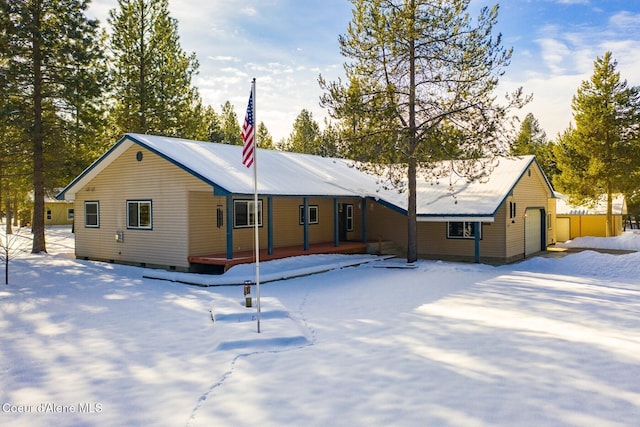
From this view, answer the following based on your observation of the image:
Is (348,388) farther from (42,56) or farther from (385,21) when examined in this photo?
(42,56)

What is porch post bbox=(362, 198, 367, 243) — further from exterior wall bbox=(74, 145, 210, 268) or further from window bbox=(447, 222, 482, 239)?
exterior wall bbox=(74, 145, 210, 268)

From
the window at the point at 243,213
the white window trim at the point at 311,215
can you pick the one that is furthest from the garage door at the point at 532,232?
the window at the point at 243,213

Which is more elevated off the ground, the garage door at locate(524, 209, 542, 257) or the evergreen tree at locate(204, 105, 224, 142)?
the evergreen tree at locate(204, 105, 224, 142)

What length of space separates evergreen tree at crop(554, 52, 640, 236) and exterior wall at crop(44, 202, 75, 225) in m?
43.5

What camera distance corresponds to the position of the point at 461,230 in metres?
19.6

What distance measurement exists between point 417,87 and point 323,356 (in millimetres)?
12793

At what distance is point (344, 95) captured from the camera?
1677cm

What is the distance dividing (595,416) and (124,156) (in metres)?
16.5

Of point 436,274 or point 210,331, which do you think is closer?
point 210,331

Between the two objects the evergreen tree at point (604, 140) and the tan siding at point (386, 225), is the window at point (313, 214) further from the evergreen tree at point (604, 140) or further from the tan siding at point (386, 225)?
the evergreen tree at point (604, 140)

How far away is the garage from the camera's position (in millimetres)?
21297

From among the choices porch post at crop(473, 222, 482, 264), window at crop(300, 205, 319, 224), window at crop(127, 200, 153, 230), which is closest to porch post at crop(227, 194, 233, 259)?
window at crop(127, 200, 153, 230)

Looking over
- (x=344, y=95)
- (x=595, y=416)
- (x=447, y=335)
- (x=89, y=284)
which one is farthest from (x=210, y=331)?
(x=344, y=95)

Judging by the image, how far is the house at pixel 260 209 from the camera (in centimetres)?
1589
